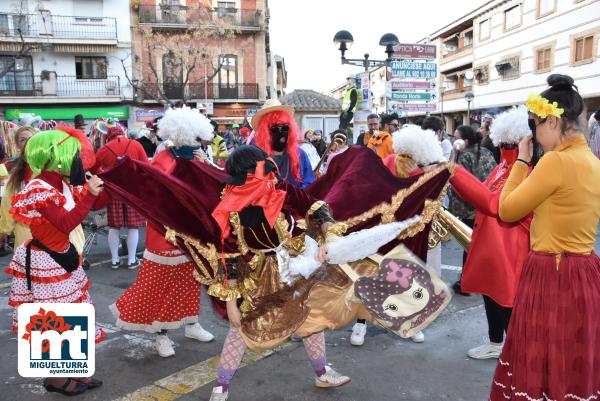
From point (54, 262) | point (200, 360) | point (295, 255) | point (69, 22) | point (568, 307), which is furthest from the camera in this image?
point (69, 22)

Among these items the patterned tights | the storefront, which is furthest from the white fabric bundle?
the storefront

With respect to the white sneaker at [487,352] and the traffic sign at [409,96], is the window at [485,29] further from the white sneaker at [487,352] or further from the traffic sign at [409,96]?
the white sneaker at [487,352]

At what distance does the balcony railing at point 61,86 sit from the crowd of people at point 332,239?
26.6 m

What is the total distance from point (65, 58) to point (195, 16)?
8.05 m

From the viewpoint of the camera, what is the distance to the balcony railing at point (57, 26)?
26.9m

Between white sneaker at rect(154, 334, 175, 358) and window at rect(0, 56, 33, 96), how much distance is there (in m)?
28.3

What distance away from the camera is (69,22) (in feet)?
91.2

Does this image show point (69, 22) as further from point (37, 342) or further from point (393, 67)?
point (37, 342)

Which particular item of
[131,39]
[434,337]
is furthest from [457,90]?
[434,337]

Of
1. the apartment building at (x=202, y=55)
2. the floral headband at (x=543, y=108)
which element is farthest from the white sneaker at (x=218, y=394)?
the apartment building at (x=202, y=55)

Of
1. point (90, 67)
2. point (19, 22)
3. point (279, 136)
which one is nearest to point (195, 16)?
point (90, 67)

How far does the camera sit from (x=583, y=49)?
22922mm

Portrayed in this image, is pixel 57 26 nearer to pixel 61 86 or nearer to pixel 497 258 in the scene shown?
pixel 61 86

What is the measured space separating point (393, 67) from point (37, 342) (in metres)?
10.2
